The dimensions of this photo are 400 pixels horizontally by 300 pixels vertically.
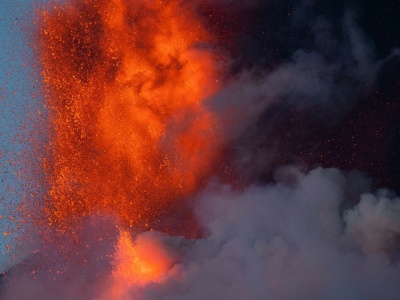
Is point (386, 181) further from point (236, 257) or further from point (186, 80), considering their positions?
point (186, 80)

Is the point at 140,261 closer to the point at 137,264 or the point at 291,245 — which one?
the point at 137,264

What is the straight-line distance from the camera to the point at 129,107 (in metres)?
20.9

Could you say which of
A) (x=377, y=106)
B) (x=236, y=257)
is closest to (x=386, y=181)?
(x=377, y=106)

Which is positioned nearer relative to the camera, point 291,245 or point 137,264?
point 291,245

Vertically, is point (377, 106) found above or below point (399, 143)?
above

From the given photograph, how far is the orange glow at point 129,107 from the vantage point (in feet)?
66.8

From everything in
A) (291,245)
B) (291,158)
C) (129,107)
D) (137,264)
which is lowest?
(291,245)

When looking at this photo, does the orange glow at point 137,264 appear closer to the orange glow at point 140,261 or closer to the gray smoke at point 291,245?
the orange glow at point 140,261

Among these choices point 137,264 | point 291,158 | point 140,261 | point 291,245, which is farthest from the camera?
point 291,158

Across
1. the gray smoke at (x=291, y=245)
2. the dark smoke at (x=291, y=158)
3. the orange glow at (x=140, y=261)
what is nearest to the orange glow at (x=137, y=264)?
the orange glow at (x=140, y=261)

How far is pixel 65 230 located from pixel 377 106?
10.5 meters

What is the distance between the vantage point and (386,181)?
18.8 metres

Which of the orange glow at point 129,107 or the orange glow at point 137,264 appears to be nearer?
the orange glow at point 137,264

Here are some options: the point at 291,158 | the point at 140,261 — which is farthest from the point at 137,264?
the point at 291,158
